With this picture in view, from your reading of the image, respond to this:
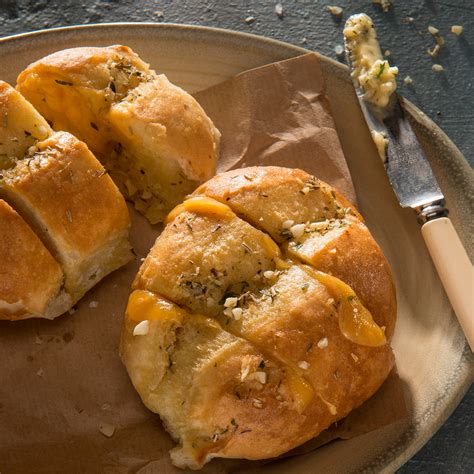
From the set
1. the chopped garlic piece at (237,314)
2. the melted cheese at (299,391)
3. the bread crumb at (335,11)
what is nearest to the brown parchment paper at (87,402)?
the melted cheese at (299,391)

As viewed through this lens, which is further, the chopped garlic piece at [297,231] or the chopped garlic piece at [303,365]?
the chopped garlic piece at [297,231]

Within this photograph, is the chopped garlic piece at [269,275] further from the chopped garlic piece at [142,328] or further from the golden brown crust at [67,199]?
the golden brown crust at [67,199]

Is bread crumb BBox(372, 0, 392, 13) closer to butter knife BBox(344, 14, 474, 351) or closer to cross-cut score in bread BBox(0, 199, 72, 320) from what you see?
butter knife BBox(344, 14, 474, 351)

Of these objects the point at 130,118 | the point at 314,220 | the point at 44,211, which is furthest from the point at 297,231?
the point at 44,211

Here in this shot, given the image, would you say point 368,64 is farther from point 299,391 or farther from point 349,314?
point 299,391

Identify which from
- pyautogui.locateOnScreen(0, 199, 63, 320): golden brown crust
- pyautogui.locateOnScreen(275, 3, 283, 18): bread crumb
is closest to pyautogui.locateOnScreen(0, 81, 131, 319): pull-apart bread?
pyautogui.locateOnScreen(0, 199, 63, 320): golden brown crust

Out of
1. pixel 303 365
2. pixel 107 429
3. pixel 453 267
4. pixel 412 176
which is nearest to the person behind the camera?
pixel 303 365
